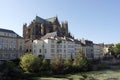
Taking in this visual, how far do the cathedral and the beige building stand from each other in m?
31.0

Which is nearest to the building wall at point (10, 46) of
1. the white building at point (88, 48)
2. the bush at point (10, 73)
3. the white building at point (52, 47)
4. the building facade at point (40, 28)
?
the white building at point (52, 47)

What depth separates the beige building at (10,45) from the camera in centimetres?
9206

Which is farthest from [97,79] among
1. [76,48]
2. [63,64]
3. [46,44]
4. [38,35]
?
[38,35]

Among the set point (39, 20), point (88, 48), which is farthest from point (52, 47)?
point (39, 20)

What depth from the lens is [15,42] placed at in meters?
98.2

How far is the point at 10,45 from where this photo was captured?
314ft

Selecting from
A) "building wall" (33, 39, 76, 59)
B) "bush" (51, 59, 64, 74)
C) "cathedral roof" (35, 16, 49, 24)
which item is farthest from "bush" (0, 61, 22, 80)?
"cathedral roof" (35, 16, 49, 24)

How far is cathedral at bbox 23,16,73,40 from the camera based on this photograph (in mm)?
134375

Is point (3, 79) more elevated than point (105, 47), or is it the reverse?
point (105, 47)

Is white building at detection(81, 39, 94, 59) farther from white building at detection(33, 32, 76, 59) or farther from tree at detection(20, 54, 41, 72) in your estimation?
tree at detection(20, 54, 41, 72)

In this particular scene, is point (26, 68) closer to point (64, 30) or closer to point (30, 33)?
point (30, 33)

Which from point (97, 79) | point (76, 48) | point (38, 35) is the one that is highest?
point (38, 35)

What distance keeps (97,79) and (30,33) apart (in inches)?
2986

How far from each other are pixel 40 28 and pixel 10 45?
44.4 metres
